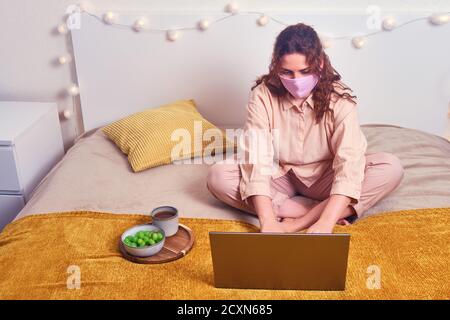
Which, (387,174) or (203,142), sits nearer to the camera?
(387,174)

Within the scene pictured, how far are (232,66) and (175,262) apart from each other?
41.3 inches

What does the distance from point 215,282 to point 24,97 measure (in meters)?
1.46

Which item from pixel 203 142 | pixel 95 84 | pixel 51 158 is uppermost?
pixel 95 84

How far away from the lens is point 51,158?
207cm

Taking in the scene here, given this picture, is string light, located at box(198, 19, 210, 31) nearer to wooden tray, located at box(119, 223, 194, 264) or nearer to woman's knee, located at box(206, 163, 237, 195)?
woman's knee, located at box(206, 163, 237, 195)

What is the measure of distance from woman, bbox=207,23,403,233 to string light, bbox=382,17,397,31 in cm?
60

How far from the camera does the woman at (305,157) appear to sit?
138 centimetres

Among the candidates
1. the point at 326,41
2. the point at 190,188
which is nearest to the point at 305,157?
the point at 190,188

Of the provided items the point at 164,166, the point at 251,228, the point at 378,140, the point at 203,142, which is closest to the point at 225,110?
the point at 203,142

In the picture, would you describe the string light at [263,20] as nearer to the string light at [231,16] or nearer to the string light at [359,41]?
the string light at [231,16]

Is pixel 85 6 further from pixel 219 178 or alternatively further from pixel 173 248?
pixel 173 248

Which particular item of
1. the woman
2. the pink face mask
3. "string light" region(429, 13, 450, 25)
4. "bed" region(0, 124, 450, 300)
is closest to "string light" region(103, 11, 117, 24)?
"bed" region(0, 124, 450, 300)

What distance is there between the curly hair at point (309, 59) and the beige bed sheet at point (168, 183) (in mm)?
359
